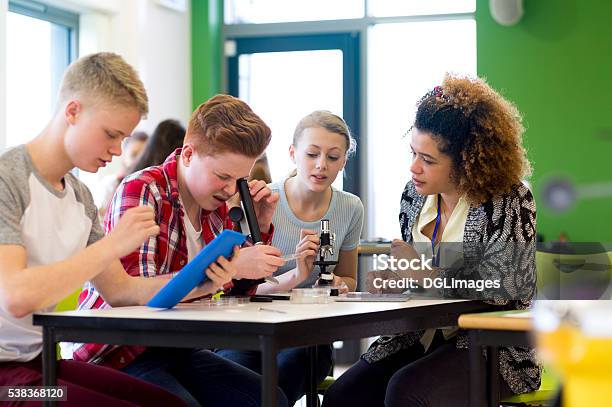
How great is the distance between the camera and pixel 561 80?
6.70 meters

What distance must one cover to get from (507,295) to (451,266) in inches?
7.7

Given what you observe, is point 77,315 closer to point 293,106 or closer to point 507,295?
point 507,295

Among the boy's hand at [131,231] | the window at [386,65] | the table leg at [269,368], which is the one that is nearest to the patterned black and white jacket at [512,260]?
the table leg at [269,368]

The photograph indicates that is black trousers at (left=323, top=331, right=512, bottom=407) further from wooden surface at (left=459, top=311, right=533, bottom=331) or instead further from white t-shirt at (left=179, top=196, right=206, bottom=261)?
white t-shirt at (left=179, top=196, right=206, bottom=261)

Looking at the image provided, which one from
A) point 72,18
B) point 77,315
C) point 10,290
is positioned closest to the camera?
point 10,290

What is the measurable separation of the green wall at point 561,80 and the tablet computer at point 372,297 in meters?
3.95

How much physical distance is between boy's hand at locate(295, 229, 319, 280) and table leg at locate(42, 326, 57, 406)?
0.94 metres

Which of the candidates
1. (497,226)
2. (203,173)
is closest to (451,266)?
(497,226)

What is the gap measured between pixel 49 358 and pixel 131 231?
35 cm

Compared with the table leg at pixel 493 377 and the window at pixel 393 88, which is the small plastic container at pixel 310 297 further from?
the window at pixel 393 88

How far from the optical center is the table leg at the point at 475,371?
218 cm

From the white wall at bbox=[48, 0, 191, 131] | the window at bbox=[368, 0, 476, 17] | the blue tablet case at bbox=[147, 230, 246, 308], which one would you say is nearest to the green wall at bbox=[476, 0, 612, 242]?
the window at bbox=[368, 0, 476, 17]

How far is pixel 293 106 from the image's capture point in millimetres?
7359

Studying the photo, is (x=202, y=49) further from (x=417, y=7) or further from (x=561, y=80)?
(x=561, y=80)
